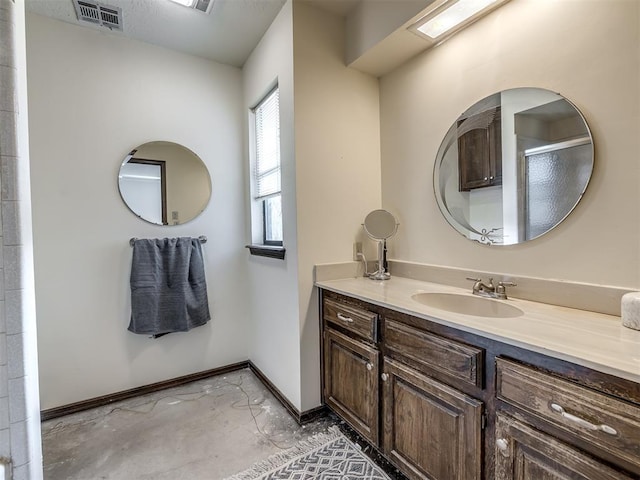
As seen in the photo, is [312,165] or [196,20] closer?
[312,165]

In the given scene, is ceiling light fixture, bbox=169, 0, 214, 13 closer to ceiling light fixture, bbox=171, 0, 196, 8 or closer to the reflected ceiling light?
ceiling light fixture, bbox=171, 0, 196, 8

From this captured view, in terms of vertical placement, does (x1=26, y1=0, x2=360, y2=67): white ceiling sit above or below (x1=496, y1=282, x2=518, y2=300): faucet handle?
above

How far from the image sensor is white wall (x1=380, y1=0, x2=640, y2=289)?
1.10 metres

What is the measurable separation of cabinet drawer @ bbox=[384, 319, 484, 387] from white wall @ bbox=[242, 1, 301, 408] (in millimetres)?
693

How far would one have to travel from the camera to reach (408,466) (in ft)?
4.17

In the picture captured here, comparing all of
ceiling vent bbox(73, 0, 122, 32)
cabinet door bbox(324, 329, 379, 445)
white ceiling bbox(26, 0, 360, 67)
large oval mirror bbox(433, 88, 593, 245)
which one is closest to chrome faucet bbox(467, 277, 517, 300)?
large oval mirror bbox(433, 88, 593, 245)

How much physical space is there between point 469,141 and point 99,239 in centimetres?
243

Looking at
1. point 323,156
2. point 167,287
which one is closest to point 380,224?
point 323,156

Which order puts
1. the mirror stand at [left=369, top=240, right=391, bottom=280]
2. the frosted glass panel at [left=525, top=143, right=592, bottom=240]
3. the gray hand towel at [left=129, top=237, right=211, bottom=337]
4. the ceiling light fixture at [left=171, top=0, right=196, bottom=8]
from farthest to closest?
the gray hand towel at [left=129, top=237, right=211, bottom=337], the mirror stand at [left=369, top=240, right=391, bottom=280], the ceiling light fixture at [left=171, top=0, right=196, bottom=8], the frosted glass panel at [left=525, top=143, right=592, bottom=240]

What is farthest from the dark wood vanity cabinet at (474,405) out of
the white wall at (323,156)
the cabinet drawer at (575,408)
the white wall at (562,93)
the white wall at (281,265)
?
the white wall at (562,93)

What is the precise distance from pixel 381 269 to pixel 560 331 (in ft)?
3.42

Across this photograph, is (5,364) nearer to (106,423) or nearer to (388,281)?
(106,423)

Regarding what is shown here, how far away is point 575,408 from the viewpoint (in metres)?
0.78

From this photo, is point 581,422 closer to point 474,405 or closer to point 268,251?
point 474,405
